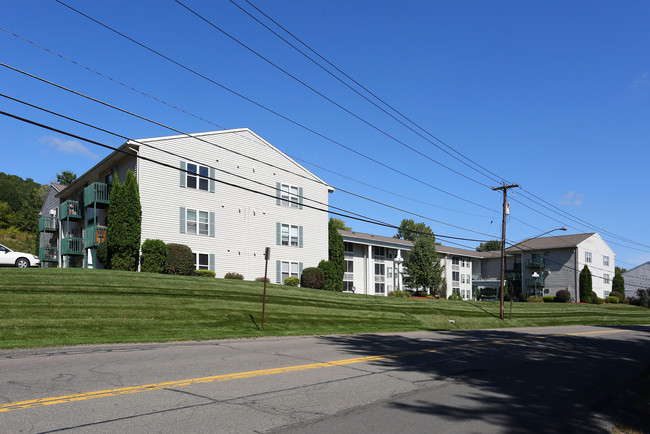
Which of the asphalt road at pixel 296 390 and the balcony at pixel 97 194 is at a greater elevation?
the balcony at pixel 97 194

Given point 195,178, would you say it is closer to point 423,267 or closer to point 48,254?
point 48,254

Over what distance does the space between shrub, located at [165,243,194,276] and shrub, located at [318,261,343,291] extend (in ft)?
36.0

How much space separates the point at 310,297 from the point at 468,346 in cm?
1468

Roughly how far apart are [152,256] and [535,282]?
53872 millimetres

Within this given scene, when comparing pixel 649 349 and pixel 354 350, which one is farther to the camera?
pixel 649 349

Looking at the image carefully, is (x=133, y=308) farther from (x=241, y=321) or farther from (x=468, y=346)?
(x=468, y=346)

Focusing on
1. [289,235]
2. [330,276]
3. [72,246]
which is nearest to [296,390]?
[289,235]

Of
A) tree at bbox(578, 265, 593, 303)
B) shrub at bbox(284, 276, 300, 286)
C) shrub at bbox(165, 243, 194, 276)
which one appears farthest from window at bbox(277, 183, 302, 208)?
tree at bbox(578, 265, 593, 303)

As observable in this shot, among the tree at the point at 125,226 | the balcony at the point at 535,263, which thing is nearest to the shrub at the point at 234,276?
the tree at the point at 125,226

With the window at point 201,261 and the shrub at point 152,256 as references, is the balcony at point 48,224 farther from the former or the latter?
the window at point 201,261

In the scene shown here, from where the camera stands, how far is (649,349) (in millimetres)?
18906

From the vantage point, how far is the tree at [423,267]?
5041 cm

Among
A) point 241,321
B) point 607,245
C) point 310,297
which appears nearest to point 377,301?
point 310,297

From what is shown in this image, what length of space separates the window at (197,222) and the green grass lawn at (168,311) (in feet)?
15.9
